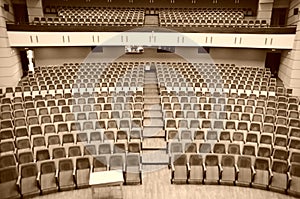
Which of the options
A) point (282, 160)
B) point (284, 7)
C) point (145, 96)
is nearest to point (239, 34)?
point (284, 7)

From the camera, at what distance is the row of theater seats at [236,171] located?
3.97 meters

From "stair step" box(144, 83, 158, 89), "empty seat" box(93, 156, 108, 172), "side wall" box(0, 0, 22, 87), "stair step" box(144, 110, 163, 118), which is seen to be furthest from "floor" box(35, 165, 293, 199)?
"side wall" box(0, 0, 22, 87)

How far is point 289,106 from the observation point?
6.25 meters

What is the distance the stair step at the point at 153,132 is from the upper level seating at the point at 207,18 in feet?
18.3

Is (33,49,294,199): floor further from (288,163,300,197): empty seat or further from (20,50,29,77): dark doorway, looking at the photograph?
(20,50,29,77): dark doorway

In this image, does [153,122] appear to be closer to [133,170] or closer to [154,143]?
[154,143]

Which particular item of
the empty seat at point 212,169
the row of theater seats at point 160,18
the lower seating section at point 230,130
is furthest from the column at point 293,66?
the empty seat at point 212,169

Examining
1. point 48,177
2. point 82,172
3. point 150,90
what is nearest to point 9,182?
point 48,177

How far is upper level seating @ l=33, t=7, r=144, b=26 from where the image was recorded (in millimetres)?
10047

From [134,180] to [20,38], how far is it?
7172 millimetres

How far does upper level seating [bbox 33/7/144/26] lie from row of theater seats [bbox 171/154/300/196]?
7.04m

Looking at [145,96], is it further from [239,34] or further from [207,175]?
[239,34]

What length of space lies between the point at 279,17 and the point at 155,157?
10.7 m

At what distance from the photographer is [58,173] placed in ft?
13.0
